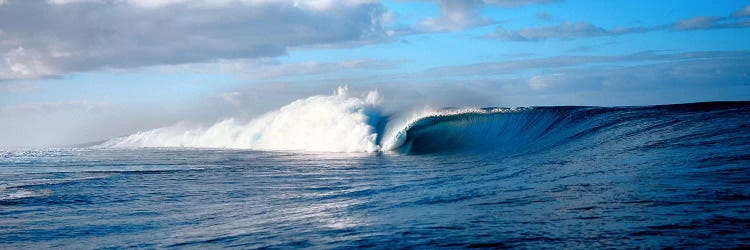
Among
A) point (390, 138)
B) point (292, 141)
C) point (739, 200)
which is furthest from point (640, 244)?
point (292, 141)

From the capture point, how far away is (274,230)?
759cm

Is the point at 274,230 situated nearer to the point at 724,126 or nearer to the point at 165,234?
the point at 165,234

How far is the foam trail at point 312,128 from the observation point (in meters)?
30.4

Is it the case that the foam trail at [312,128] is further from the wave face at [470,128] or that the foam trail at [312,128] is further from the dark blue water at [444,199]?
A: the dark blue water at [444,199]

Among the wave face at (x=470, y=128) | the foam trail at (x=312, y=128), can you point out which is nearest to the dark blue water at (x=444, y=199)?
the wave face at (x=470, y=128)

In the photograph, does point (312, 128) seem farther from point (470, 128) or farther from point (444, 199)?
point (444, 199)

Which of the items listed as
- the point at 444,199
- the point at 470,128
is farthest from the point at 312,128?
the point at 444,199

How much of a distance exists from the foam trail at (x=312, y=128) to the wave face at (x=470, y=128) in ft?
0.17

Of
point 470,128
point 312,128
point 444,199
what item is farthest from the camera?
point 312,128

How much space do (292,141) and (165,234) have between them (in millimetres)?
27474

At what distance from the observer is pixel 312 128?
111ft

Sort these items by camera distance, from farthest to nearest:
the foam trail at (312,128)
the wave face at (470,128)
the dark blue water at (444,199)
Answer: the foam trail at (312,128)
the wave face at (470,128)
the dark blue water at (444,199)

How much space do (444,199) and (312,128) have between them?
972 inches

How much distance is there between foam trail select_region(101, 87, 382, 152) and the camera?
30364mm
